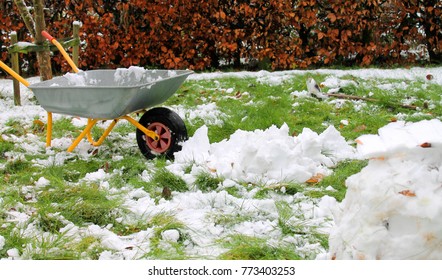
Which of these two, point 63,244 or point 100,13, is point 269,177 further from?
point 100,13

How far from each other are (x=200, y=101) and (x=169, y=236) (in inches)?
122

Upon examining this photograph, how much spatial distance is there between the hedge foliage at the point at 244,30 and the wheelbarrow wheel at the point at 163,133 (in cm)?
317

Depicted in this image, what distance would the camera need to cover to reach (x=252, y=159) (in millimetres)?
3383

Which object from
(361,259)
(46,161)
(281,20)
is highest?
(281,20)

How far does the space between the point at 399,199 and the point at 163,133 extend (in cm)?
236

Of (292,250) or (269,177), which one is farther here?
(269,177)

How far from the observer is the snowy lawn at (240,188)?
1883 mm

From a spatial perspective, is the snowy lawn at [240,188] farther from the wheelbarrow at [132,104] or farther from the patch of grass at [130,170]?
the wheelbarrow at [132,104]

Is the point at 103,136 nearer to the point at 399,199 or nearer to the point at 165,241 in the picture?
the point at 165,241

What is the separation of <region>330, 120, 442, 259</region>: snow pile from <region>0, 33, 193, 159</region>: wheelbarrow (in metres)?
1.93

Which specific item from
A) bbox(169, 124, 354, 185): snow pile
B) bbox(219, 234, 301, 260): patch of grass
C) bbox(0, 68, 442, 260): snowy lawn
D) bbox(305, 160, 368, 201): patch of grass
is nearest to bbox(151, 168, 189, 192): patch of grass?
bbox(0, 68, 442, 260): snowy lawn

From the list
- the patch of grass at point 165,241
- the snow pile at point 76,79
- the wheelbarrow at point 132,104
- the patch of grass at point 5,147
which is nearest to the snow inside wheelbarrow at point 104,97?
the wheelbarrow at point 132,104

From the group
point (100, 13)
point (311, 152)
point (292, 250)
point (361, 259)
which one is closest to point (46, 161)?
point (311, 152)

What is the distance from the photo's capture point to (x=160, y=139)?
393 cm
